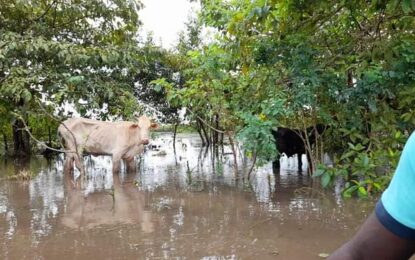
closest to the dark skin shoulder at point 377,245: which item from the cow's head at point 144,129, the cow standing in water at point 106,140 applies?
the cow's head at point 144,129

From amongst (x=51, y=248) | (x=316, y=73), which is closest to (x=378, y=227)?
(x=51, y=248)

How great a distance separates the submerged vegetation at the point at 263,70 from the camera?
216 inches

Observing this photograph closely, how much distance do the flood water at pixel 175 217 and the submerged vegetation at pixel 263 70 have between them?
66cm

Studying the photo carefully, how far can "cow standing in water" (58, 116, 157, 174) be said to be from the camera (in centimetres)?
1141

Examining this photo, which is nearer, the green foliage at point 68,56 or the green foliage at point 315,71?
the green foliage at point 315,71

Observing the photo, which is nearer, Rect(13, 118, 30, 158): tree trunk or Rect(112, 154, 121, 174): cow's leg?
Rect(112, 154, 121, 174): cow's leg

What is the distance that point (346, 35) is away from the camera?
7.30m

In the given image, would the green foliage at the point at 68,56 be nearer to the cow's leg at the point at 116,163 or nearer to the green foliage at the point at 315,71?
the cow's leg at the point at 116,163

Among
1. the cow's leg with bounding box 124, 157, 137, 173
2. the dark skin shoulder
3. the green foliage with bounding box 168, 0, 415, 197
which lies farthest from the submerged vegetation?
the dark skin shoulder

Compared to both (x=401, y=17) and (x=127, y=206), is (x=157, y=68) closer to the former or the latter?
(x=127, y=206)

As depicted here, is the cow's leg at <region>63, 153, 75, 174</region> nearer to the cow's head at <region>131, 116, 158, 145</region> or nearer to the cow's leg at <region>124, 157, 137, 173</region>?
the cow's leg at <region>124, 157, 137, 173</region>

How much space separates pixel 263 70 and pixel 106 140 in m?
4.93

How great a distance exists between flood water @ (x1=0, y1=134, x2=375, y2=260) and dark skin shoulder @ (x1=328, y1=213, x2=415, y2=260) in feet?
11.8

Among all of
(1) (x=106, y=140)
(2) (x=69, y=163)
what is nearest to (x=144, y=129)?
(1) (x=106, y=140)
